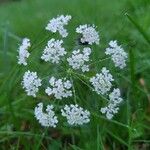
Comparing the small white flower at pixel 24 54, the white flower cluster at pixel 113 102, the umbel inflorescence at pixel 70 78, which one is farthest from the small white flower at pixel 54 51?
the white flower cluster at pixel 113 102

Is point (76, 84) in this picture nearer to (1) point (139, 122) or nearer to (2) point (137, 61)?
(1) point (139, 122)

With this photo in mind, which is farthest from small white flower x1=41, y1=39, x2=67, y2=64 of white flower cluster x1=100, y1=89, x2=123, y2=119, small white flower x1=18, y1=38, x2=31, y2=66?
white flower cluster x1=100, y1=89, x2=123, y2=119

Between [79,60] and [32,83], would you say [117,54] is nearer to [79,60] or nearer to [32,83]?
[79,60]

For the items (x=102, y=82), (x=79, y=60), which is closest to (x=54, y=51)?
(x=79, y=60)

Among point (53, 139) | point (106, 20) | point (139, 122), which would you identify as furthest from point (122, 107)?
point (106, 20)

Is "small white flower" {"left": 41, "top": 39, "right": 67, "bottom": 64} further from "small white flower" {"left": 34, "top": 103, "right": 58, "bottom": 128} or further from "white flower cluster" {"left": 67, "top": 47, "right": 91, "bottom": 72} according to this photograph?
"small white flower" {"left": 34, "top": 103, "right": 58, "bottom": 128}
